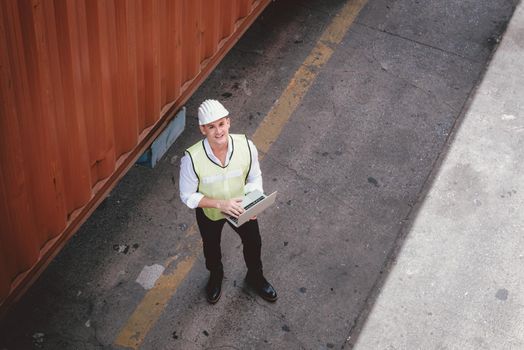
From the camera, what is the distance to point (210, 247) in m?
5.03

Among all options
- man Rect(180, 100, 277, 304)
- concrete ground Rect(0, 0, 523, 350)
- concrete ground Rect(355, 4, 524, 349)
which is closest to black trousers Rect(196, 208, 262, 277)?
man Rect(180, 100, 277, 304)

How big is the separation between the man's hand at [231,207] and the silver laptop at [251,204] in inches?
1.0

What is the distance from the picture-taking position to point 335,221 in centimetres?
603

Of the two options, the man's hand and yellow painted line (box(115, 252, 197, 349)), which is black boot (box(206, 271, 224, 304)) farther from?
the man's hand

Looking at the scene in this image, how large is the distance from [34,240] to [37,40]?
51.9 inches

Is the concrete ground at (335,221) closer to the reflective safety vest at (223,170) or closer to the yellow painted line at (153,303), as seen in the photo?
the yellow painted line at (153,303)

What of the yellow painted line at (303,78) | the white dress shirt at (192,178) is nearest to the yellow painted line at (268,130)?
the yellow painted line at (303,78)

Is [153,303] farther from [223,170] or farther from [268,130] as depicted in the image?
[268,130]

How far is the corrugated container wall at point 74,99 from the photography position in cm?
369

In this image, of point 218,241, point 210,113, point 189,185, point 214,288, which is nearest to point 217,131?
point 210,113

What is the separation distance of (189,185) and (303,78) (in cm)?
301

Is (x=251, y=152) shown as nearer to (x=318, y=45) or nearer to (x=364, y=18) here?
(x=318, y=45)

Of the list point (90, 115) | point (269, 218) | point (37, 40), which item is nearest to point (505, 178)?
point (269, 218)

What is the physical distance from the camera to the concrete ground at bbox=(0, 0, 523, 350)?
5336 millimetres
